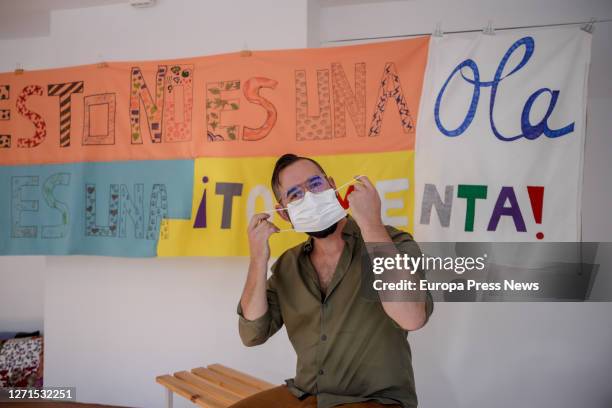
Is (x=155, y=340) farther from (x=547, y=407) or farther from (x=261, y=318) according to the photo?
(x=547, y=407)

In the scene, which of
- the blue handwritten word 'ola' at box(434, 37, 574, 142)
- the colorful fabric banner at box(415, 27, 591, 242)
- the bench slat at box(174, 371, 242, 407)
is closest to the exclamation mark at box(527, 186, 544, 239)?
the colorful fabric banner at box(415, 27, 591, 242)

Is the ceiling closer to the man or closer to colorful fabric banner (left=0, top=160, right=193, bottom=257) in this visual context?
colorful fabric banner (left=0, top=160, right=193, bottom=257)

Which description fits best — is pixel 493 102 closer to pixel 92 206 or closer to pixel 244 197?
pixel 244 197

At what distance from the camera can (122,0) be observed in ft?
10.9

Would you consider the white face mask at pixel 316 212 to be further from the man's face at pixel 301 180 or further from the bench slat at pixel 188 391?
the bench slat at pixel 188 391

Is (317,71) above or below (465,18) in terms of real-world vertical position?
below

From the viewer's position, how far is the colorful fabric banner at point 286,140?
2.48 metres

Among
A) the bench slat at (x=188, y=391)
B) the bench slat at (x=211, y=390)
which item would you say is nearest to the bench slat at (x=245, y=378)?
the bench slat at (x=211, y=390)

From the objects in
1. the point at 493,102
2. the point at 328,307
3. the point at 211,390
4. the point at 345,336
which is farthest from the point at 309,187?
the point at 493,102

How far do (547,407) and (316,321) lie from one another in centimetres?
199

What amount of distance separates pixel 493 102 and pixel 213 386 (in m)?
2.13

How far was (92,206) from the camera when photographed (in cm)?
307

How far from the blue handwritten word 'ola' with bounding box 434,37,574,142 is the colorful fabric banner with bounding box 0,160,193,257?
1617mm

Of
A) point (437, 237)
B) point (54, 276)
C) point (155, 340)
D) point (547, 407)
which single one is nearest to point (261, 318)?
point (437, 237)
